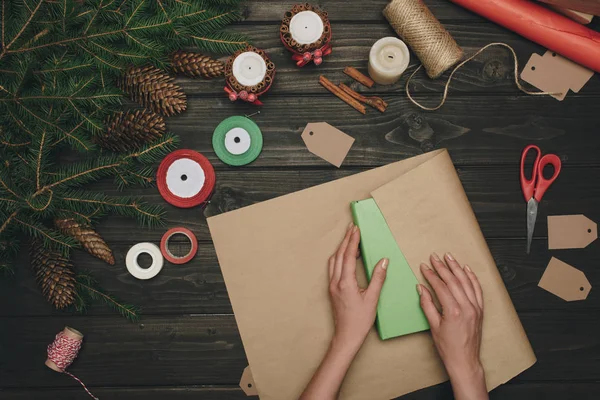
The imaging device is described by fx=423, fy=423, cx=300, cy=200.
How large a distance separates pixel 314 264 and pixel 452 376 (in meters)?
0.37

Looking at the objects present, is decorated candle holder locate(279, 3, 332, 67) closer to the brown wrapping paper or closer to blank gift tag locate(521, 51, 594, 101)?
the brown wrapping paper

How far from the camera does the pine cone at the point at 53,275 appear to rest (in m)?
0.89

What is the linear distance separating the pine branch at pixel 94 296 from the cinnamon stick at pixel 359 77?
72 cm

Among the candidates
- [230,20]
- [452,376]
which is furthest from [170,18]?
[452,376]

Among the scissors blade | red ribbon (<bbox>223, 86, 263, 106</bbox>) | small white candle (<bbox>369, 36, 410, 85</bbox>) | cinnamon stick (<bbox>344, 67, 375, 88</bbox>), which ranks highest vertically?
small white candle (<bbox>369, 36, 410, 85</bbox>)

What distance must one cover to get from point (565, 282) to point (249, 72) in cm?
85

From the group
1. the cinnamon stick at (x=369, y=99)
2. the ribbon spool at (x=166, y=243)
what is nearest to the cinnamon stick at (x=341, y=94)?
the cinnamon stick at (x=369, y=99)

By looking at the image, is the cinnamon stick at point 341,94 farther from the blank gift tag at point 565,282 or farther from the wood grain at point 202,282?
the blank gift tag at point 565,282

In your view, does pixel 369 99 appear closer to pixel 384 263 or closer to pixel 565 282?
pixel 384 263

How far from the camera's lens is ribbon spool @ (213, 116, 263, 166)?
3.14ft

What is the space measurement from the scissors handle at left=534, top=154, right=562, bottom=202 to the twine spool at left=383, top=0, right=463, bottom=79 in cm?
31

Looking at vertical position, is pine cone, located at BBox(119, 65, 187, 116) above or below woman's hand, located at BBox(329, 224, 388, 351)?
above

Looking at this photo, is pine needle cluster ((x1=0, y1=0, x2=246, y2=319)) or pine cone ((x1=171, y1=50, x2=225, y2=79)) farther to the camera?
pine cone ((x1=171, y1=50, x2=225, y2=79))

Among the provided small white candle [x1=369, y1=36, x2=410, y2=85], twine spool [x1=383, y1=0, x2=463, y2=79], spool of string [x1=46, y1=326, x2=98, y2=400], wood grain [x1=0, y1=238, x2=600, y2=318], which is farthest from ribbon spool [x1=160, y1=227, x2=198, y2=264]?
twine spool [x1=383, y1=0, x2=463, y2=79]
